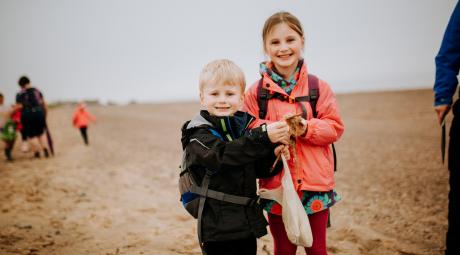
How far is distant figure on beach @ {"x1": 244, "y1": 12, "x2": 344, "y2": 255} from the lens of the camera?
7.12 feet

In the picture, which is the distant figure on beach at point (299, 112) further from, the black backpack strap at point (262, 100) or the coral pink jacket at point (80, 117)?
the coral pink jacket at point (80, 117)

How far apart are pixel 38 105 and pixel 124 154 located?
3082 millimetres

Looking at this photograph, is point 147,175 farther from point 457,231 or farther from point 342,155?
point 457,231

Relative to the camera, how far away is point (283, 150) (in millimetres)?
2066

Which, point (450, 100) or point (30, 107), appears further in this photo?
point (30, 107)

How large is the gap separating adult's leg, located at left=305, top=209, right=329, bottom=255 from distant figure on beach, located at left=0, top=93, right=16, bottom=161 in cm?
977

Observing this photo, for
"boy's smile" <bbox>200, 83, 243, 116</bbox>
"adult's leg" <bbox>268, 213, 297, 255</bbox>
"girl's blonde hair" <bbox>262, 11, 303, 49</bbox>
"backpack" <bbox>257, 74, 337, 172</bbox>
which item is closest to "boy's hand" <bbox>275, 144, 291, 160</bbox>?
"backpack" <bbox>257, 74, 337, 172</bbox>

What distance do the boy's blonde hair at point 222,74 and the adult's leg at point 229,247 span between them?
109 cm

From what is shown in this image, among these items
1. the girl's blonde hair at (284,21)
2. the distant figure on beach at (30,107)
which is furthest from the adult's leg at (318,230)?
the distant figure on beach at (30,107)

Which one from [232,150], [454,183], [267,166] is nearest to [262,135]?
[232,150]

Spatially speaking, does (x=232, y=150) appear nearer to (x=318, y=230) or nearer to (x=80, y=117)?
(x=318, y=230)

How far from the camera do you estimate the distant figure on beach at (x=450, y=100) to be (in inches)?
73.2

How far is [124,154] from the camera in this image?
10539 millimetres

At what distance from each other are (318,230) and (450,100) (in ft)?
4.13
